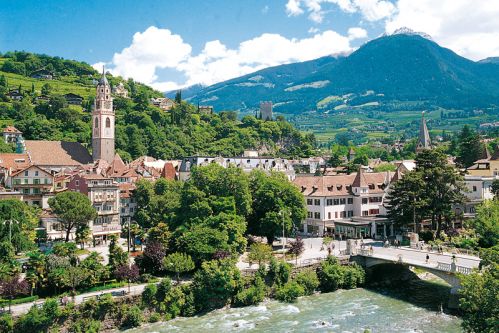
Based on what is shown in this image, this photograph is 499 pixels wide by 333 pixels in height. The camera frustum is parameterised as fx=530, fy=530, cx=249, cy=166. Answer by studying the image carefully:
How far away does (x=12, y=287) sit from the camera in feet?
127

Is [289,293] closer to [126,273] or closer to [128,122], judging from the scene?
[126,273]

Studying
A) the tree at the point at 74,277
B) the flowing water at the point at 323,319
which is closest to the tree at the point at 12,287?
the tree at the point at 74,277

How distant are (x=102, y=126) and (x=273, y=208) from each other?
5262 centimetres

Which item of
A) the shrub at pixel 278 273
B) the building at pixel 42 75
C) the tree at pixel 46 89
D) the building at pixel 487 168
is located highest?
the building at pixel 42 75

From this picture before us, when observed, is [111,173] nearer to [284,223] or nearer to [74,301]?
[284,223]

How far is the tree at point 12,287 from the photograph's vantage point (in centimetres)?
3838

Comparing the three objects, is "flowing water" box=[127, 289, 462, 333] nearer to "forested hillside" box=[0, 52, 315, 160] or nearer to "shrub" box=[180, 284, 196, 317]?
"shrub" box=[180, 284, 196, 317]

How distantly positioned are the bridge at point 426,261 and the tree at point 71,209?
98.5 feet

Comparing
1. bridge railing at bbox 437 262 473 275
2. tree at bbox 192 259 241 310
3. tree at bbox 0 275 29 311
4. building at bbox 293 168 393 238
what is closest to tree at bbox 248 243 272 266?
tree at bbox 192 259 241 310

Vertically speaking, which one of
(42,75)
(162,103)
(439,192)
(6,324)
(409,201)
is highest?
(42,75)

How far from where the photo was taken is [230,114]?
19800 centimetres

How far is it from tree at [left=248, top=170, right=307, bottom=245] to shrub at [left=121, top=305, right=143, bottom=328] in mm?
21929

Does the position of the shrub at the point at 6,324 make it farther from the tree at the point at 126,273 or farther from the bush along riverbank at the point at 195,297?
the tree at the point at 126,273

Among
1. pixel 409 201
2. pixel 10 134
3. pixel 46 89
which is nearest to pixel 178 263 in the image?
pixel 409 201
